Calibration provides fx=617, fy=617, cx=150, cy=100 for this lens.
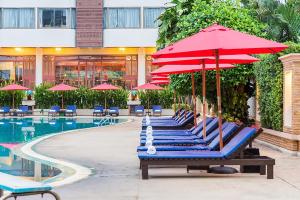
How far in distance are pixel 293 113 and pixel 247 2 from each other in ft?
50.2

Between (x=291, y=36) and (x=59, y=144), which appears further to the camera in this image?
(x=291, y=36)

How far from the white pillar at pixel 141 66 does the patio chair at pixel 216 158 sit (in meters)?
44.6

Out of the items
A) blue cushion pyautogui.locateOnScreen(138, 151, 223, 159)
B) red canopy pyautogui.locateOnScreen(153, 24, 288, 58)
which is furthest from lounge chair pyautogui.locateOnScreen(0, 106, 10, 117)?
blue cushion pyautogui.locateOnScreen(138, 151, 223, 159)

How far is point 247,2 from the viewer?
28953 millimetres

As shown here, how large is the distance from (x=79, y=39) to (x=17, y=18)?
6.07 metres

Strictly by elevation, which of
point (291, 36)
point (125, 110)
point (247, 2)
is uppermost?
point (247, 2)

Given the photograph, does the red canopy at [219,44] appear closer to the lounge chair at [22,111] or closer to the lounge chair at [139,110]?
the lounge chair at [139,110]

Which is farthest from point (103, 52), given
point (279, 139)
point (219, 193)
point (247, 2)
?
point (219, 193)

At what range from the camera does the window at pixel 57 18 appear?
5394 centimetres

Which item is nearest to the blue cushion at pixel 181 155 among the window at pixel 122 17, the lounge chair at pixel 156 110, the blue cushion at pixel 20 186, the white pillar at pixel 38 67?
the blue cushion at pixel 20 186

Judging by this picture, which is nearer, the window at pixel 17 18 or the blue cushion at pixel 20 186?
the blue cushion at pixel 20 186

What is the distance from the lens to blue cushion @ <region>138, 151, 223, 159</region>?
1018 cm

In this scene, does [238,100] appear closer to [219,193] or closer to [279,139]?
[279,139]

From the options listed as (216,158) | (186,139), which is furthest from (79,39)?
(216,158)
